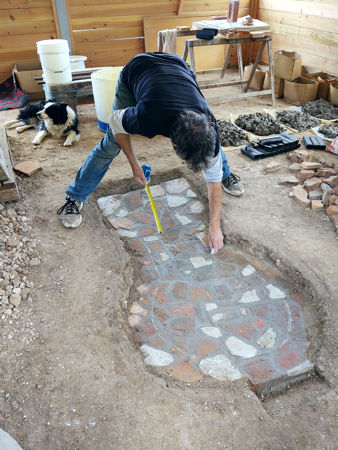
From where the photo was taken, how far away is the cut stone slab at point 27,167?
149 inches

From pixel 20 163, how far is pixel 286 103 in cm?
416

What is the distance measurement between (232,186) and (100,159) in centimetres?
130

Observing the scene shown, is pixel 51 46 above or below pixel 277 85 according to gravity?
above

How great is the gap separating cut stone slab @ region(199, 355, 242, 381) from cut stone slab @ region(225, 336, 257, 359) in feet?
0.26

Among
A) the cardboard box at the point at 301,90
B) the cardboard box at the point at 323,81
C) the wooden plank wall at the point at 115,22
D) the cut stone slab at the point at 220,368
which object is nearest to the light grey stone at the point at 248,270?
the cut stone slab at the point at 220,368

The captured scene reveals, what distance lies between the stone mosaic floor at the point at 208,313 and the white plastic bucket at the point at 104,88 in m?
1.94

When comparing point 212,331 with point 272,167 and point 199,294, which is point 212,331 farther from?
point 272,167

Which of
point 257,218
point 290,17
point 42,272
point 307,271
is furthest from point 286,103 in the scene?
point 42,272

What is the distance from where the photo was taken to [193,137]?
6.49 ft

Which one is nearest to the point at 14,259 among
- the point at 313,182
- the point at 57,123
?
the point at 57,123

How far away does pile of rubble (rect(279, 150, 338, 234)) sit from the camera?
3244mm

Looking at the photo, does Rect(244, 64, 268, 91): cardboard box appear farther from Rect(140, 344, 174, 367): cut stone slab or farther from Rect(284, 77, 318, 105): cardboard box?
Rect(140, 344, 174, 367): cut stone slab

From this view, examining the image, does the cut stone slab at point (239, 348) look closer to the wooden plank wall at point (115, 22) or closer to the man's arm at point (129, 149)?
the man's arm at point (129, 149)

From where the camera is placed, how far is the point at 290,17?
6.23 metres
